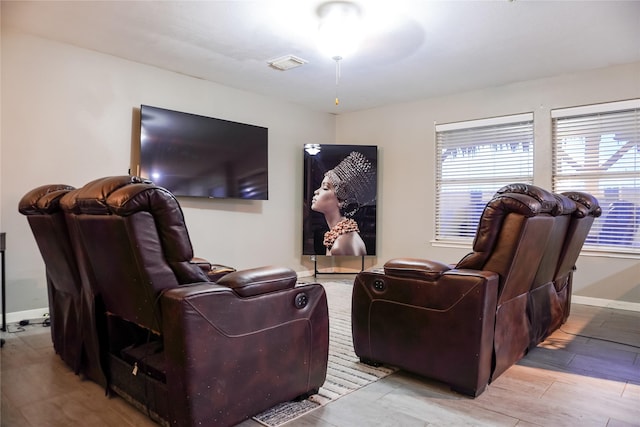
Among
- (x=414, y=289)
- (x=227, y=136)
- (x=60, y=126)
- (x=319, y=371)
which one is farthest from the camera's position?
(x=227, y=136)

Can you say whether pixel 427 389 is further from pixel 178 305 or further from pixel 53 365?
pixel 53 365

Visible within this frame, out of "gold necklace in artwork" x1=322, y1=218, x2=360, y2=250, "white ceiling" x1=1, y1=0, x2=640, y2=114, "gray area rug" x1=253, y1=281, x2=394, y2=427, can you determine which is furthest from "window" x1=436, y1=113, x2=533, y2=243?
"gray area rug" x1=253, y1=281, x2=394, y2=427

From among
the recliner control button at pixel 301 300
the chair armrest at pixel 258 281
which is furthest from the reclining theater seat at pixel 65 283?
the recliner control button at pixel 301 300

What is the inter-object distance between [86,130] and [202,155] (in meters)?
1.18

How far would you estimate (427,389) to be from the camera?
6.89ft

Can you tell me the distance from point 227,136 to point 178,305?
3.65 m

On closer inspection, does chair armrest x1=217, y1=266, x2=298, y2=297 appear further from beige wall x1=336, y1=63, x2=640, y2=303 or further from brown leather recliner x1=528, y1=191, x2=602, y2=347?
beige wall x1=336, y1=63, x2=640, y2=303

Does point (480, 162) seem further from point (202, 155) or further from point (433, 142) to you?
point (202, 155)

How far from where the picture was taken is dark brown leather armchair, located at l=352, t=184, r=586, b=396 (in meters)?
1.95

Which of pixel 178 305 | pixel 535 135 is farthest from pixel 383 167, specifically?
pixel 178 305

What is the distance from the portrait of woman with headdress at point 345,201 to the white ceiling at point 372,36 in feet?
4.19

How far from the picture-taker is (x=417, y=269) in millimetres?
2107

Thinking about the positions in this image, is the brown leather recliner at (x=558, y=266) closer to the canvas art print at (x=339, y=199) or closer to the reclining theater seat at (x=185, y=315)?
the reclining theater seat at (x=185, y=315)

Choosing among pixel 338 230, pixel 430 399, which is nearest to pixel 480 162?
pixel 338 230
